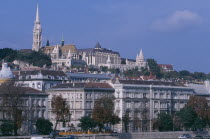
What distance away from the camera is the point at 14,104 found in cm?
6888

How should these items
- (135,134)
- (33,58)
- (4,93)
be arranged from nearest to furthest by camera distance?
(4,93)
(135,134)
(33,58)

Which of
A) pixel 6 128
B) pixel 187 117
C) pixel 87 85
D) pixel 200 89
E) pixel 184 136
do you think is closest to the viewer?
pixel 6 128

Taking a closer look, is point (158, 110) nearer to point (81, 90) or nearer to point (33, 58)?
point (81, 90)

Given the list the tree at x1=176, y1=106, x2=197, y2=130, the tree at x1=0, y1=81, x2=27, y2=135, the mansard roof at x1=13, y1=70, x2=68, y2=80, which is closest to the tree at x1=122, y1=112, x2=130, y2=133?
the tree at x1=176, y1=106, x2=197, y2=130

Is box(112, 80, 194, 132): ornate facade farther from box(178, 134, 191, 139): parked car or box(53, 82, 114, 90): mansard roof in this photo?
box(178, 134, 191, 139): parked car

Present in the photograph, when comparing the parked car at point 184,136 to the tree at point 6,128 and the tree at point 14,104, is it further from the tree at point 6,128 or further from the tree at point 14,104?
the tree at point 6,128

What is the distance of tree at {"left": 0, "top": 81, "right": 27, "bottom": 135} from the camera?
221 ft

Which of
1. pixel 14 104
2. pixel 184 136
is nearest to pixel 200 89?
pixel 184 136

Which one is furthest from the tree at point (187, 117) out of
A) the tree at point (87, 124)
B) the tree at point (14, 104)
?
the tree at point (14, 104)

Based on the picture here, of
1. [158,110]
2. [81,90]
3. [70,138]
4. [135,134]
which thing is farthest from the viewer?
[158,110]

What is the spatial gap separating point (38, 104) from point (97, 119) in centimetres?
1143

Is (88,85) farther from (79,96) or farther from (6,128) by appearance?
(6,128)

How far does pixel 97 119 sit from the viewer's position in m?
74.8

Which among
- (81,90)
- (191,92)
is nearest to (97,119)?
(81,90)
